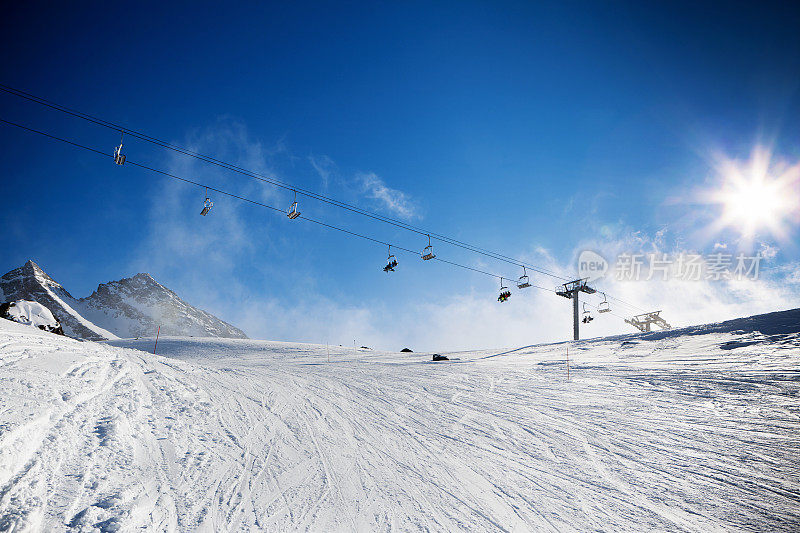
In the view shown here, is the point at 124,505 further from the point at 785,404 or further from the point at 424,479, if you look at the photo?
the point at 785,404

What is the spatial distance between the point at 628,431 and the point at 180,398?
952 centimetres

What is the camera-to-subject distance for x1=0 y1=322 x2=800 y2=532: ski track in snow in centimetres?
380

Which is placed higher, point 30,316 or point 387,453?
point 30,316

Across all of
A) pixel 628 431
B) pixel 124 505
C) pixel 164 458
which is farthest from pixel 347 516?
pixel 628 431

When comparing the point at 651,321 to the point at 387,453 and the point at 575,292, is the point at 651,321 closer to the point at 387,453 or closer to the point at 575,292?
the point at 575,292

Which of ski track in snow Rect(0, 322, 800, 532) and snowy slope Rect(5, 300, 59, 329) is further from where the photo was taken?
snowy slope Rect(5, 300, 59, 329)

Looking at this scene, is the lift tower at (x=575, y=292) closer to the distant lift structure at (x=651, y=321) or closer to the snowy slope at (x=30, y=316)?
the distant lift structure at (x=651, y=321)

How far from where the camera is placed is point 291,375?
14086 millimetres

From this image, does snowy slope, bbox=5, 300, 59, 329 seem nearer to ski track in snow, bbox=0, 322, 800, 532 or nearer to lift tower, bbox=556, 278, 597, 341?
ski track in snow, bbox=0, 322, 800, 532

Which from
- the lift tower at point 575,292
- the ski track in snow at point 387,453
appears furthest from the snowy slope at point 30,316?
the lift tower at point 575,292

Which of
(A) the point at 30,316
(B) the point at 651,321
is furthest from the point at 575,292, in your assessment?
(A) the point at 30,316

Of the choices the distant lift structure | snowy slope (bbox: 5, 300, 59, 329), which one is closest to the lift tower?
the distant lift structure

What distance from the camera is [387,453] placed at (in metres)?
5.85

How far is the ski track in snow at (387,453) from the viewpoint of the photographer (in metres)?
3.80
